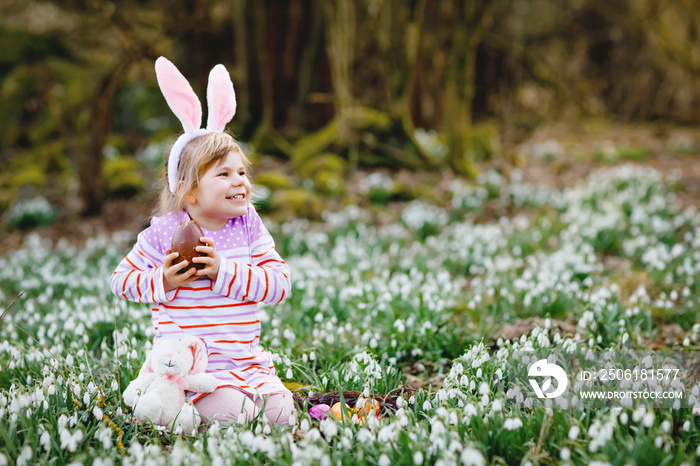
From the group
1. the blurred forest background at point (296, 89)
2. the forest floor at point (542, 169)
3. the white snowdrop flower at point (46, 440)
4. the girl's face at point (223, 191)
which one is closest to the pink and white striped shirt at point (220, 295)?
the girl's face at point (223, 191)

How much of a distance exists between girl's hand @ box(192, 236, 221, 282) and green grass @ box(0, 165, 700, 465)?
0.62 metres

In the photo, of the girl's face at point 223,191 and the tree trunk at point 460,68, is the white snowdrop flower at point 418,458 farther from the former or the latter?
the tree trunk at point 460,68

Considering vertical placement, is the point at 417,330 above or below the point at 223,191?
below

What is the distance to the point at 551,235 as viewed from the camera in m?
5.99

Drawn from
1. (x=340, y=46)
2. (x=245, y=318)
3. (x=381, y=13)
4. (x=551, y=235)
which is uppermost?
(x=381, y=13)

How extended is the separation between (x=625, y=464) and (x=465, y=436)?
1.79 ft

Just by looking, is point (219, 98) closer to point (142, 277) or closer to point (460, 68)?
point (142, 277)

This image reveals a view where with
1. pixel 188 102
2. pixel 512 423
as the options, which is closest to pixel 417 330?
pixel 512 423

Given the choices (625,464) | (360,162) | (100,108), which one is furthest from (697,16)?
(625,464)

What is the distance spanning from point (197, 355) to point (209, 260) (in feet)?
1.35

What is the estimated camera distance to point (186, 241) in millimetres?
2264

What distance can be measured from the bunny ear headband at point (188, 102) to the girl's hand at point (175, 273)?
0.32 metres

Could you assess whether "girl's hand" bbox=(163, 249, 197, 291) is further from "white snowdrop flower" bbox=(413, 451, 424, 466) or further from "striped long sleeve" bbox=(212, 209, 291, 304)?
"white snowdrop flower" bbox=(413, 451, 424, 466)

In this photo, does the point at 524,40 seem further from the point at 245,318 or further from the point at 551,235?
the point at 245,318
